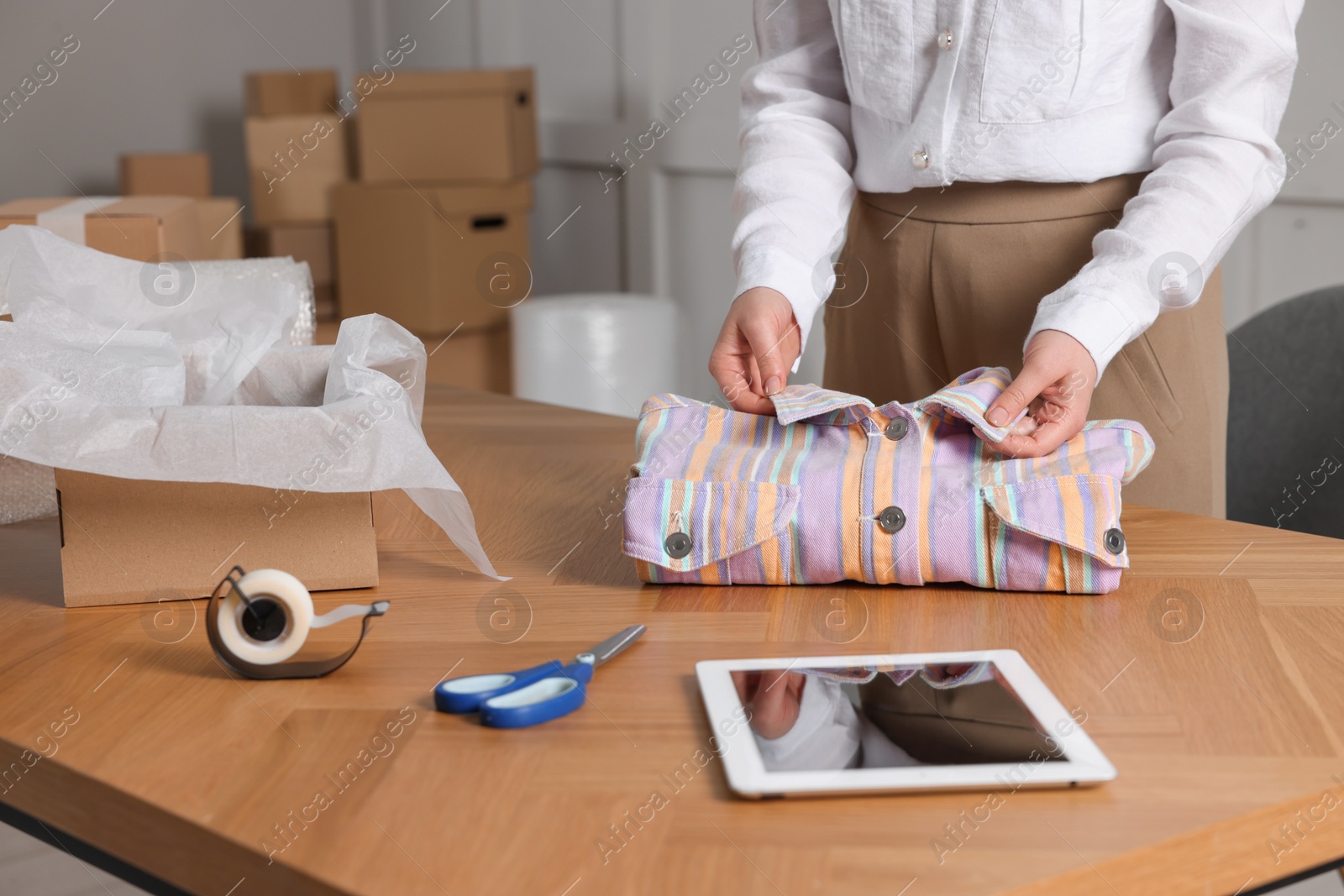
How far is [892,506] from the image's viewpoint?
73 cm

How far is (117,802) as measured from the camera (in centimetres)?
52

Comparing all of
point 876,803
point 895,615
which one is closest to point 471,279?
point 895,615

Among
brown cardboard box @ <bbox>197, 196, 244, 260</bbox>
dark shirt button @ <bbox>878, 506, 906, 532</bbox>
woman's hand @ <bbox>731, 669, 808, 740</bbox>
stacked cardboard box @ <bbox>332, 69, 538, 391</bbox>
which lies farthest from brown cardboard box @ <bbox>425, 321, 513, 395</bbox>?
woman's hand @ <bbox>731, 669, 808, 740</bbox>

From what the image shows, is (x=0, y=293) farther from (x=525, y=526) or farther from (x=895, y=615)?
(x=895, y=615)

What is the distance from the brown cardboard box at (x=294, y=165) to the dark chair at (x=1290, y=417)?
89.9 inches

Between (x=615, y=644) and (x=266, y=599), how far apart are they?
7.0 inches

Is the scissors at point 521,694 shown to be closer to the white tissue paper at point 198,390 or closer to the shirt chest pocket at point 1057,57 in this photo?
the white tissue paper at point 198,390

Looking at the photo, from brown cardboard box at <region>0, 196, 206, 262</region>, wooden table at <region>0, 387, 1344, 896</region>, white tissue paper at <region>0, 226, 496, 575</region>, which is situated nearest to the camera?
wooden table at <region>0, 387, 1344, 896</region>

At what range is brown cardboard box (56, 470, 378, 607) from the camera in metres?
0.72

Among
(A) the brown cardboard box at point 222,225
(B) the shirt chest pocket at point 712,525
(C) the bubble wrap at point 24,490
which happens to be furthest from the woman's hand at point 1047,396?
(A) the brown cardboard box at point 222,225

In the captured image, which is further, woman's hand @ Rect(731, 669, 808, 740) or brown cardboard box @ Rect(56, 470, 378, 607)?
brown cardboard box @ Rect(56, 470, 378, 607)

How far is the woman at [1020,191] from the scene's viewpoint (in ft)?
3.00

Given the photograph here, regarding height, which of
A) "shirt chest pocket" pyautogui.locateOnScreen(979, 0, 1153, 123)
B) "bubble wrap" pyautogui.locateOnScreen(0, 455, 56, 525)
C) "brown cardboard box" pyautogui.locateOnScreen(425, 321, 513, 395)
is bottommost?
"brown cardboard box" pyautogui.locateOnScreen(425, 321, 513, 395)

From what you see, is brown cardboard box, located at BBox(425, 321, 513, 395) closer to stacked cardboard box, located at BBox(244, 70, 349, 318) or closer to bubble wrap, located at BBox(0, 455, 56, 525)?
stacked cardboard box, located at BBox(244, 70, 349, 318)
